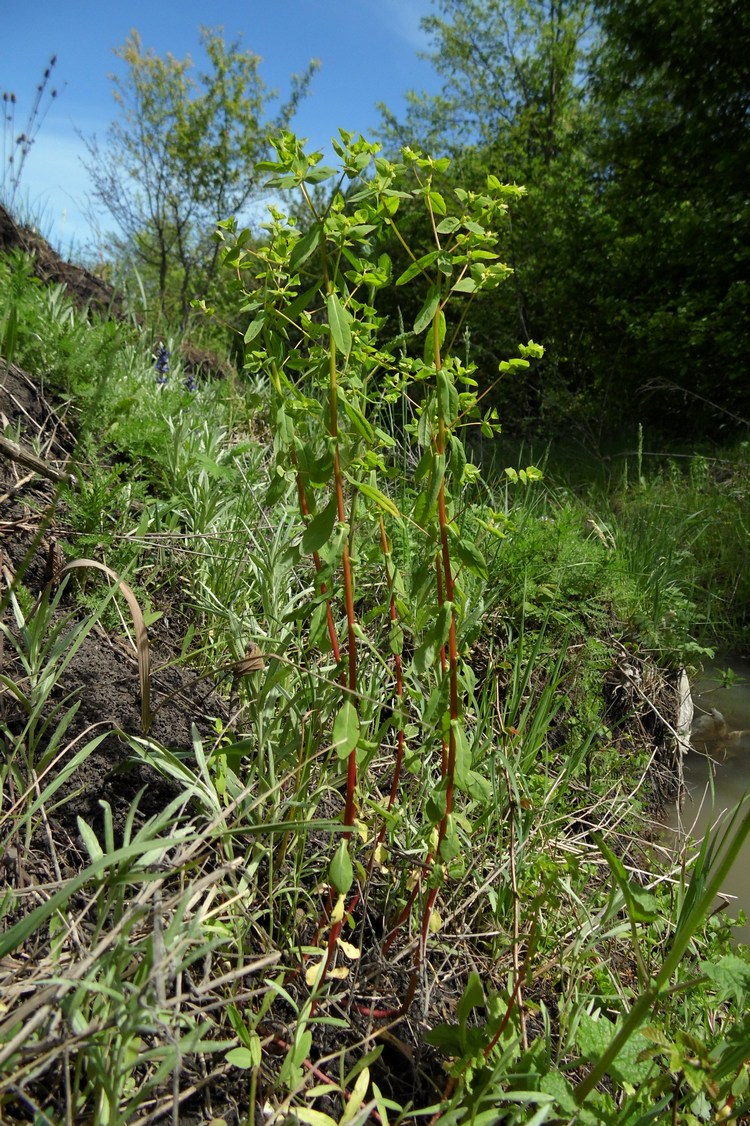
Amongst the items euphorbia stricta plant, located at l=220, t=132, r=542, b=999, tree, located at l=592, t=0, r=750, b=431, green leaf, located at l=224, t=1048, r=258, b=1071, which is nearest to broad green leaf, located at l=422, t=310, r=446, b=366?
euphorbia stricta plant, located at l=220, t=132, r=542, b=999

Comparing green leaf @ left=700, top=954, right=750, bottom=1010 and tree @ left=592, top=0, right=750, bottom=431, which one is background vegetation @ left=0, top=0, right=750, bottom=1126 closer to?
green leaf @ left=700, top=954, right=750, bottom=1010

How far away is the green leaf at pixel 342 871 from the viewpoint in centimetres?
113

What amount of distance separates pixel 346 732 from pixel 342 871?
0.23 metres

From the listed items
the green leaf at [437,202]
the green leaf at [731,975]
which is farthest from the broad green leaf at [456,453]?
the green leaf at [731,975]

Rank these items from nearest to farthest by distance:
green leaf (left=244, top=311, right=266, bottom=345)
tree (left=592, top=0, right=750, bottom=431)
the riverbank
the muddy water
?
the riverbank, green leaf (left=244, top=311, right=266, bottom=345), the muddy water, tree (left=592, top=0, right=750, bottom=431)

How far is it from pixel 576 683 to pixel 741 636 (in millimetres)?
2044

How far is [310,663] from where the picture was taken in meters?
1.82

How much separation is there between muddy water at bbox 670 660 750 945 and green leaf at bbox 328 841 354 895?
5.53 feet

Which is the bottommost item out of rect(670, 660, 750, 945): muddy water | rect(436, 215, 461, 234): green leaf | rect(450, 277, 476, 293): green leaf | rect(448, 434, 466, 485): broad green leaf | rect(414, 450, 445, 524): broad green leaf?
rect(670, 660, 750, 945): muddy water

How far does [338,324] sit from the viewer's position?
1.08 meters

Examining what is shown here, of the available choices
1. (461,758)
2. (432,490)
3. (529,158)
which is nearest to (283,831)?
(461,758)

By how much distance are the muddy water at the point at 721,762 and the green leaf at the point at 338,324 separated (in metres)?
2.06

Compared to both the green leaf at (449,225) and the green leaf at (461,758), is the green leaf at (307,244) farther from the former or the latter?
the green leaf at (461,758)

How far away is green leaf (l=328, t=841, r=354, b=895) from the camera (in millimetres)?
1126
